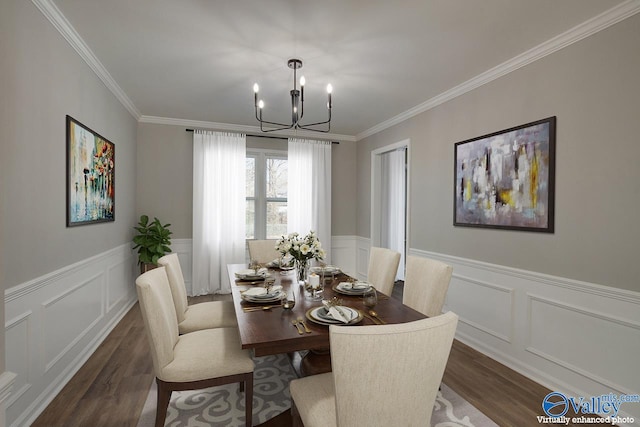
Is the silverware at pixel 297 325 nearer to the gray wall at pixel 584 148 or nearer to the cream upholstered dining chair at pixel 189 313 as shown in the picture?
the cream upholstered dining chair at pixel 189 313

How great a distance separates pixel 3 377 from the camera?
0.95 meters

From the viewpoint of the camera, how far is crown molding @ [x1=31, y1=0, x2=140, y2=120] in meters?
2.06

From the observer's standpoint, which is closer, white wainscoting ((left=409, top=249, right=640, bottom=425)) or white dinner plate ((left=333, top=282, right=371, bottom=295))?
white wainscoting ((left=409, top=249, right=640, bottom=425))

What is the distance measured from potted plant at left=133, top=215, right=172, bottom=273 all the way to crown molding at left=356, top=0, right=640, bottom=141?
12.1ft

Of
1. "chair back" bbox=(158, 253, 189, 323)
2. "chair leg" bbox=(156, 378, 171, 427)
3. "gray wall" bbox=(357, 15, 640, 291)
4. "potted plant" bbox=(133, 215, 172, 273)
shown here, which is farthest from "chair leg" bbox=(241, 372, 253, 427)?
"potted plant" bbox=(133, 215, 172, 273)

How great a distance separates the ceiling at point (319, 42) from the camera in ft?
6.79

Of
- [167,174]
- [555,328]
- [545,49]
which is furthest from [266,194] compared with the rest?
[555,328]

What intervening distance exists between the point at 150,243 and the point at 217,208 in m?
1.03

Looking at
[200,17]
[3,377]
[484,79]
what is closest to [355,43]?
[200,17]

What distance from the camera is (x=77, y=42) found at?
2.46 m

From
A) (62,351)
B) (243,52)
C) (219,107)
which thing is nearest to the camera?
(62,351)

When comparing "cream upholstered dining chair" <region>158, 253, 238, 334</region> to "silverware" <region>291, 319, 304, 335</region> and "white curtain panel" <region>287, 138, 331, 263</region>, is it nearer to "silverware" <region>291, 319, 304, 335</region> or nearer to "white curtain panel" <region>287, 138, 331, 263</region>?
"silverware" <region>291, 319, 304, 335</region>

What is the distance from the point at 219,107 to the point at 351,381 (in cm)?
380

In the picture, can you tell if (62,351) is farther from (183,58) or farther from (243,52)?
(243,52)
